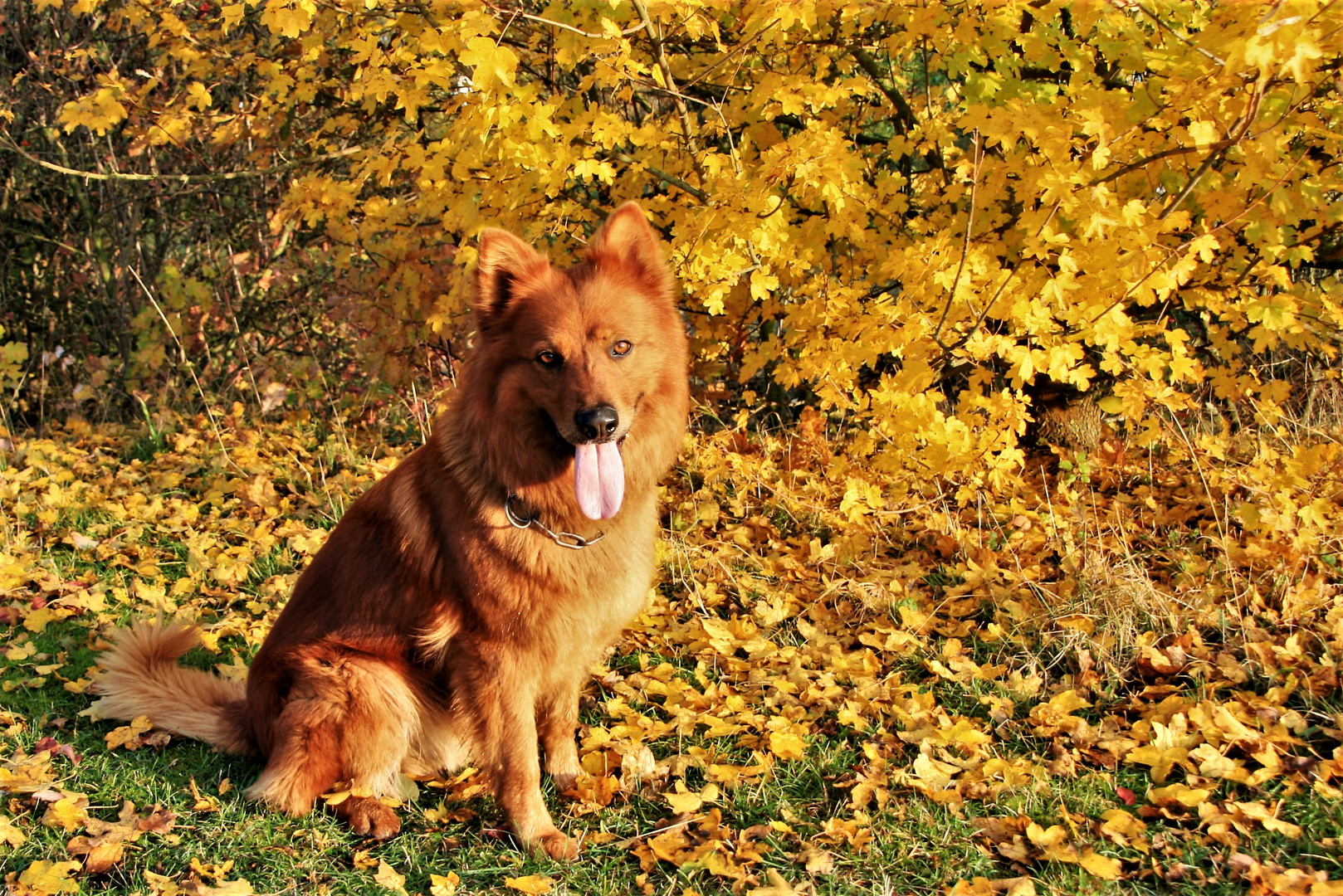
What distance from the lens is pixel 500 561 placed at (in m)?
2.96

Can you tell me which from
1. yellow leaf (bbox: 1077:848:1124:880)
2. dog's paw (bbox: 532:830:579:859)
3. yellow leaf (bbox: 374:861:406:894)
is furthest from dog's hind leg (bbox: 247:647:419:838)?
yellow leaf (bbox: 1077:848:1124:880)

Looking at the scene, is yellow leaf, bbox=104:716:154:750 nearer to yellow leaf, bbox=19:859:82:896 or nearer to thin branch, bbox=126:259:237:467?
yellow leaf, bbox=19:859:82:896

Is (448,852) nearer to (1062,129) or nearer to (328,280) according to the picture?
(1062,129)

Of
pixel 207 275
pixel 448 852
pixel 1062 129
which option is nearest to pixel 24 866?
pixel 448 852

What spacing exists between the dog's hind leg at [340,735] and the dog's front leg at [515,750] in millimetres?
255

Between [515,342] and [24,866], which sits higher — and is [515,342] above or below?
above

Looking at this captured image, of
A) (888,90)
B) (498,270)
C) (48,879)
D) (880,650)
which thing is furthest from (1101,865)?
(888,90)

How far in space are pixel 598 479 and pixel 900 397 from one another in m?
1.16

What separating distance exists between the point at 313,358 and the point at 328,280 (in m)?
0.61

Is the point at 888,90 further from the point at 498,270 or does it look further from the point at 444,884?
the point at 444,884

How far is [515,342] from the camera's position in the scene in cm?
300

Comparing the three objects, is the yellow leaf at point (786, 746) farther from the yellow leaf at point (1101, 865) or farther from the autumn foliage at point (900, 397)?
the yellow leaf at point (1101, 865)

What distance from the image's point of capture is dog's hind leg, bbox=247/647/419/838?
291 cm

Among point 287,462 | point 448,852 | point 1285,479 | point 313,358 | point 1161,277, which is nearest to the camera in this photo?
point 448,852
